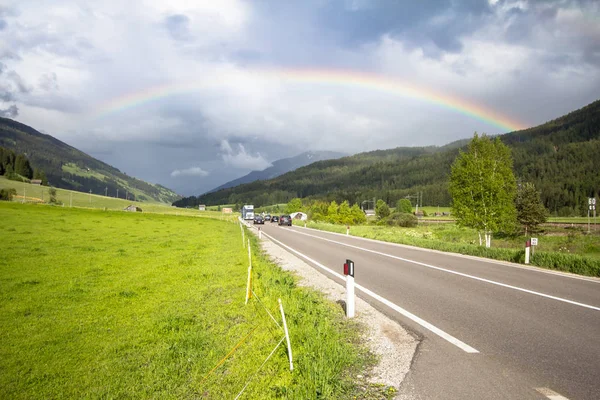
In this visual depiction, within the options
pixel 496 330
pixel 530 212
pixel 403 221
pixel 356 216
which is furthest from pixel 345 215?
pixel 496 330

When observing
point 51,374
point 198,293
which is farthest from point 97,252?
point 51,374

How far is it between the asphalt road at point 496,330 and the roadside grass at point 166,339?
1.04 m

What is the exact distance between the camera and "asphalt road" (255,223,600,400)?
387 centimetres

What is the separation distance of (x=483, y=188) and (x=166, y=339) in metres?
31.2

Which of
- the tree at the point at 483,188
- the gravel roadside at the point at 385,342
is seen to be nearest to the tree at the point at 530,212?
the tree at the point at 483,188

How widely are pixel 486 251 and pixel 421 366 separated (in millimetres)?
13700

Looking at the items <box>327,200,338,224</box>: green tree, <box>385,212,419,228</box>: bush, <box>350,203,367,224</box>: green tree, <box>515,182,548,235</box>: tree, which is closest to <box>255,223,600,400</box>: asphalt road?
<box>515,182,548,235</box>: tree

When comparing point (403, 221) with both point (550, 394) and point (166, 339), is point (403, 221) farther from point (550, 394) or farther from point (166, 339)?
point (550, 394)

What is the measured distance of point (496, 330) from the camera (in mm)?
5668

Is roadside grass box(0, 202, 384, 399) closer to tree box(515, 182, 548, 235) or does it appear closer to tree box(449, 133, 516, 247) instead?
tree box(449, 133, 516, 247)

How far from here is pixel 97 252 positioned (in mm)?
17969

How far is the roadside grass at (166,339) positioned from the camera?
4246 mm

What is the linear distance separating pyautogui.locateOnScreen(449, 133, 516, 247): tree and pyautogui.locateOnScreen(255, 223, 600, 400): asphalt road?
20.9 metres

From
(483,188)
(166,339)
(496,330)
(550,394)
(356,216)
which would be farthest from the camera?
(356,216)
